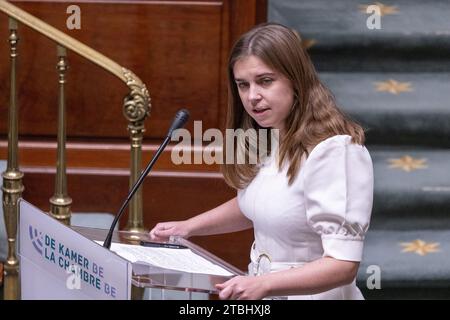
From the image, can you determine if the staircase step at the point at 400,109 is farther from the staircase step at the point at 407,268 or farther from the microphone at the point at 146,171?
the microphone at the point at 146,171

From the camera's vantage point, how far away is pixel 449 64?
13.9 ft

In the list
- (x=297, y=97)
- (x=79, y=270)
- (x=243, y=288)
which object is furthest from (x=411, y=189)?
(x=79, y=270)

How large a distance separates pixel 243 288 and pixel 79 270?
347 mm

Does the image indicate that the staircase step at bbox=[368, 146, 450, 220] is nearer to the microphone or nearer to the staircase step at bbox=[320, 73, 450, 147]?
the staircase step at bbox=[320, 73, 450, 147]

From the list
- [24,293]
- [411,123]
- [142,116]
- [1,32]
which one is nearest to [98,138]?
[1,32]

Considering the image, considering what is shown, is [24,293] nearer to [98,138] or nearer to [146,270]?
[146,270]

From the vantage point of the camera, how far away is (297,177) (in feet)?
7.42

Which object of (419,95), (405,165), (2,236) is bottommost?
(2,236)

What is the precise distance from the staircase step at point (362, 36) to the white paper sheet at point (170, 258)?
2.08 metres

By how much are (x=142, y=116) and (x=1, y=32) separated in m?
1.19

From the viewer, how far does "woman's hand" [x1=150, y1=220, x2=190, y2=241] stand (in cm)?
251

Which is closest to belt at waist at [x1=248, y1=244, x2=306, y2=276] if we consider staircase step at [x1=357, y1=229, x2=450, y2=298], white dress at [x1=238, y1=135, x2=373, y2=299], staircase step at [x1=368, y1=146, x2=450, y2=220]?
white dress at [x1=238, y1=135, x2=373, y2=299]

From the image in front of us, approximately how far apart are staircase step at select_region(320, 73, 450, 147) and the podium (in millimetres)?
1912

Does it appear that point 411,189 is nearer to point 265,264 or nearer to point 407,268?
point 407,268
